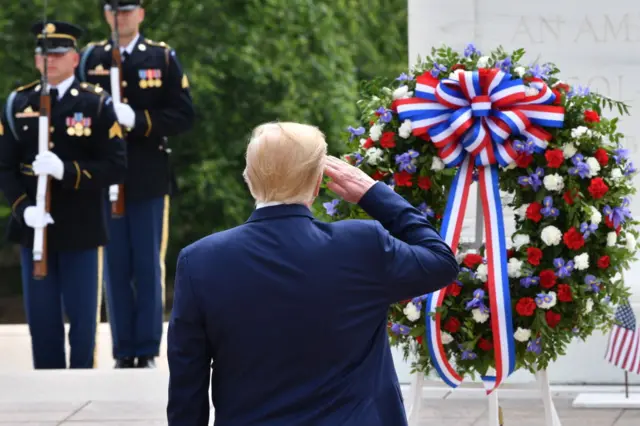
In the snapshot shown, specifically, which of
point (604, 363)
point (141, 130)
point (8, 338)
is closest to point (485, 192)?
point (604, 363)

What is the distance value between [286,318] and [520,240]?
2370 millimetres

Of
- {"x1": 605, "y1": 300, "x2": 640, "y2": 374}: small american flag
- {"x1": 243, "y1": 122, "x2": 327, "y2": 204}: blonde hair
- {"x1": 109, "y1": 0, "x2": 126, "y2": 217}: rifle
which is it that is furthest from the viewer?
{"x1": 109, "y1": 0, "x2": 126, "y2": 217}: rifle

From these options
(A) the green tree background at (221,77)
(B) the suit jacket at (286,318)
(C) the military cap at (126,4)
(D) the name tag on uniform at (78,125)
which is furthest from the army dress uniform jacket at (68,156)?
(A) the green tree background at (221,77)

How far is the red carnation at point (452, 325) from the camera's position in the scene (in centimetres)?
564

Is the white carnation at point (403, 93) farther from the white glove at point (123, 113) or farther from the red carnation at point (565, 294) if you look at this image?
the white glove at point (123, 113)

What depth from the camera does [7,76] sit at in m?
14.1

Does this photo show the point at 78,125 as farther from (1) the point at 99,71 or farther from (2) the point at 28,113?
(1) the point at 99,71

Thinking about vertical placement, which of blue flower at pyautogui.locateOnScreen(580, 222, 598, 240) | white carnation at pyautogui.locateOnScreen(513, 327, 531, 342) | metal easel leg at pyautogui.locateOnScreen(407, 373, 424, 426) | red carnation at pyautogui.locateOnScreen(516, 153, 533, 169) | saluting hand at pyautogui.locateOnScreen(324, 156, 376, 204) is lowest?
metal easel leg at pyautogui.locateOnScreen(407, 373, 424, 426)

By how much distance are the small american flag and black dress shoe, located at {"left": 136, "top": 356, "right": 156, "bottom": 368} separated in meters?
2.59

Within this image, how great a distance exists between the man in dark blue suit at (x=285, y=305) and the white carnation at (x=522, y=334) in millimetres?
2093

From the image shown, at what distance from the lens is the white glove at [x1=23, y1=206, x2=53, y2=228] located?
7.82m

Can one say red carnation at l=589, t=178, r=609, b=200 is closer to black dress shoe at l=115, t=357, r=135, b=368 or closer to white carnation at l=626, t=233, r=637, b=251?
white carnation at l=626, t=233, r=637, b=251

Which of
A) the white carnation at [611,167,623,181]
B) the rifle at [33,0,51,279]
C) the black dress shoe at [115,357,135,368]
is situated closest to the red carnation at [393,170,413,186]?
the white carnation at [611,167,623,181]

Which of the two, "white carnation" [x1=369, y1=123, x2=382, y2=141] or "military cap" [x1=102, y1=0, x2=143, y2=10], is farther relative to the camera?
"military cap" [x1=102, y1=0, x2=143, y2=10]
